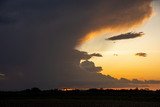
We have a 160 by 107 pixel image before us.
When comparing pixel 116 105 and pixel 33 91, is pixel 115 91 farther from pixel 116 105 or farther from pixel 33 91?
pixel 116 105

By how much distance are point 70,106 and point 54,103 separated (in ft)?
17.9

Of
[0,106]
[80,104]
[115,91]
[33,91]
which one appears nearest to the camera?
[0,106]

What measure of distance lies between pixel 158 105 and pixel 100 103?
1215 cm

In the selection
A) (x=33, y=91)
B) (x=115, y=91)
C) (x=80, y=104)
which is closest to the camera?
(x=80, y=104)

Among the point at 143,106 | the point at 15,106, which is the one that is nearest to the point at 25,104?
the point at 15,106

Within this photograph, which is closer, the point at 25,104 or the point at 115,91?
the point at 25,104

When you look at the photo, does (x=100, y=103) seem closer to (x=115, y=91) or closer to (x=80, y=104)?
(x=80, y=104)

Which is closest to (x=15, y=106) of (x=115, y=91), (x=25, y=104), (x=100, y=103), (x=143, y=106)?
(x=25, y=104)

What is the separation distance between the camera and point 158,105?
266ft

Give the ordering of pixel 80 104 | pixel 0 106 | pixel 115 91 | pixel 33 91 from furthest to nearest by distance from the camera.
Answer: pixel 33 91
pixel 115 91
pixel 80 104
pixel 0 106

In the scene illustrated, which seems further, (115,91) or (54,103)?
(115,91)

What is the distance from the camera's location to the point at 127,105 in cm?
8169

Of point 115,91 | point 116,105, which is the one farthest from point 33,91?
point 116,105

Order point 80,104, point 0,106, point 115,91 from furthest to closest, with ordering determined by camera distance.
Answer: point 115,91
point 80,104
point 0,106
